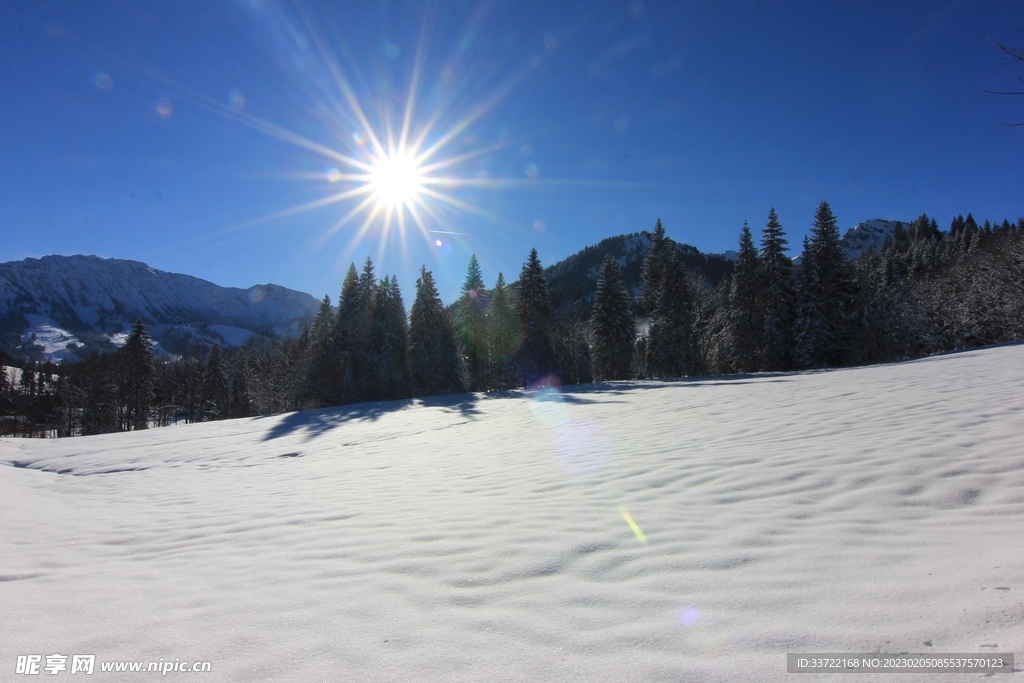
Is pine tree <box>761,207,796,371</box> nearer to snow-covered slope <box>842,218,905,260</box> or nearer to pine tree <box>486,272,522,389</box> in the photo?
pine tree <box>486,272,522,389</box>

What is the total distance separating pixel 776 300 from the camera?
1196 inches

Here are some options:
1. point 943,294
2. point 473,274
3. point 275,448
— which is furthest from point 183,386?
point 943,294

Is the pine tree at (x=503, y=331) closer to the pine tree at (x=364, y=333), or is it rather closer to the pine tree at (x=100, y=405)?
the pine tree at (x=364, y=333)

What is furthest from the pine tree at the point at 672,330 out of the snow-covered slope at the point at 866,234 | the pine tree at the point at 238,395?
the snow-covered slope at the point at 866,234

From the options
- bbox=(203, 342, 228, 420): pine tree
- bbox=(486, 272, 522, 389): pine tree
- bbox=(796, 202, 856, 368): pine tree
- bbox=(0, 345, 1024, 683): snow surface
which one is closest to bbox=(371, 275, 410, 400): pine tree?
bbox=(486, 272, 522, 389): pine tree

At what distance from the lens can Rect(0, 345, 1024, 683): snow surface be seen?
2066 millimetres

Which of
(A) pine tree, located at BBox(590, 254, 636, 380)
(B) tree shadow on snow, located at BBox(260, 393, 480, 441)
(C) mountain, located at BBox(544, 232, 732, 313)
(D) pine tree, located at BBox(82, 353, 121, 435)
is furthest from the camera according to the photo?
(C) mountain, located at BBox(544, 232, 732, 313)

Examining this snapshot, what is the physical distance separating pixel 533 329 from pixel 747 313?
15.2 m

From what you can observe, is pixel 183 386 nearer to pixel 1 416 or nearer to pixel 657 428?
pixel 1 416

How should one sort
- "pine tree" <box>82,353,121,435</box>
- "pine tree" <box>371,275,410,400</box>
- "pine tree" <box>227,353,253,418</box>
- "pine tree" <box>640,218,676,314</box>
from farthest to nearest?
"pine tree" <box>227,353,253,418</box> → "pine tree" <box>82,353,121,435</box> → "pine tree" <box>640,218,676,314</box> → "pine tree" <box>371,275,410,400</box>

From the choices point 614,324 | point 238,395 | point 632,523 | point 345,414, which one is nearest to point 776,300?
point 614,324

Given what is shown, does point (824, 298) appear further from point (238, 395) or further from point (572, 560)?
point (238, 395)

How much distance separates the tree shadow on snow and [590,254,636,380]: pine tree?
13989 millimetres

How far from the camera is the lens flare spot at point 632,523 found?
3.32 meters
